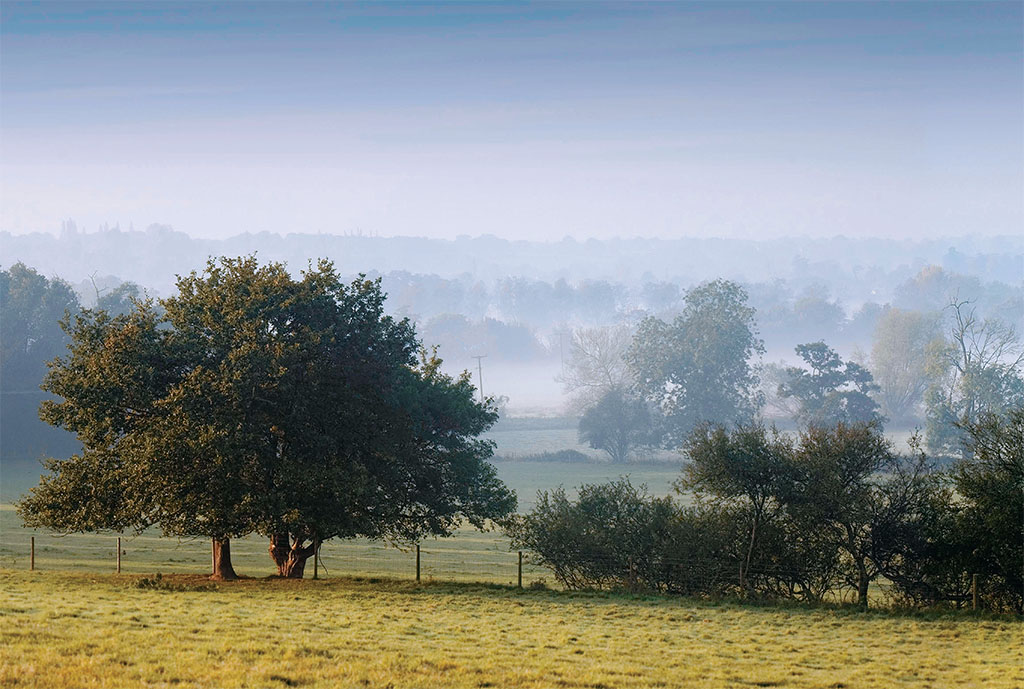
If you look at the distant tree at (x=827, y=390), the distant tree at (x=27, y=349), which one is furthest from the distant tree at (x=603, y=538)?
the distant tree at (x=827, y=390)

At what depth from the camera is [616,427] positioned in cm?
11312

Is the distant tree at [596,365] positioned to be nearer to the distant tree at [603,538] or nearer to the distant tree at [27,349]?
the distant tree at [27,349]

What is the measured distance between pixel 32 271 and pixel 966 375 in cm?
11091

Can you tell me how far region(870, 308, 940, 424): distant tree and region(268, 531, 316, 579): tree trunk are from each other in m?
120

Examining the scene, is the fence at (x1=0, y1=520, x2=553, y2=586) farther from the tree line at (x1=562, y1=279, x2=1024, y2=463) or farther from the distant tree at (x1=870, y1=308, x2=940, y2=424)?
the distant tree at (x1=870, y1=308, x2=940, y2=424)

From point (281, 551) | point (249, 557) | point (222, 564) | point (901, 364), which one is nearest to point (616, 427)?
point (901, 364)

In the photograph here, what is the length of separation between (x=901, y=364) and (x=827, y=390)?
130ft

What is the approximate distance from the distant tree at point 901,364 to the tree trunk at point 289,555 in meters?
120

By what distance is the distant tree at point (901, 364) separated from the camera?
145 metres

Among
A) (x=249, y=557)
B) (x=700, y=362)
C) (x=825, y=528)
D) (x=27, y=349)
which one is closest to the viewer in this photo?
(x=825, y=528)

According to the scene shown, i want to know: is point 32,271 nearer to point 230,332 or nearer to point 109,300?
point 109,300

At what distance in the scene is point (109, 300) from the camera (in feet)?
383

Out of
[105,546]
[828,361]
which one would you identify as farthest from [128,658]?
[828,361]

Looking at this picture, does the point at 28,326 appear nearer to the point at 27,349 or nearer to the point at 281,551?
the point at 27,349
